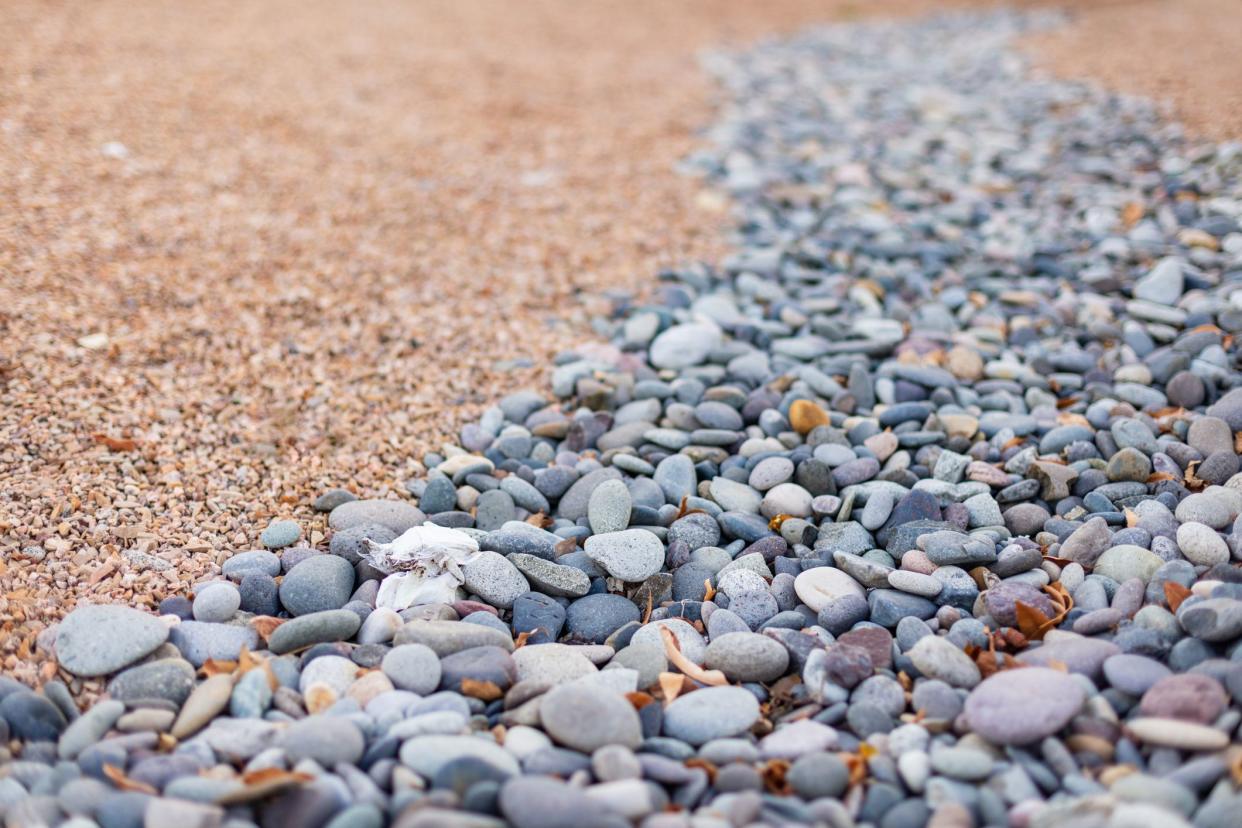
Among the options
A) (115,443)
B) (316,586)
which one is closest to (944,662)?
(316,586)

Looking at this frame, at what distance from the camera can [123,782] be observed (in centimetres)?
163

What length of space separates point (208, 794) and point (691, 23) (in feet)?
22.8

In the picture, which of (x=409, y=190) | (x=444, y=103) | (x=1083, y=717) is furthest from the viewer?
(x=444, y=103)

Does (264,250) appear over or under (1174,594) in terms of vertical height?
over

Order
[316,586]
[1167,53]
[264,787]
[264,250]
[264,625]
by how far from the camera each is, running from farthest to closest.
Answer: [1167,53] → [264,250] → [316,586] → [264,625] → [264,787]

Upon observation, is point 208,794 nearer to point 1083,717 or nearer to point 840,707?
point 840,707

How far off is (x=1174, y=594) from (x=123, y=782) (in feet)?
6.92

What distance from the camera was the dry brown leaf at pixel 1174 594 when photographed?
6.34ft

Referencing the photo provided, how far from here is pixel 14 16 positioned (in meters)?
4.68

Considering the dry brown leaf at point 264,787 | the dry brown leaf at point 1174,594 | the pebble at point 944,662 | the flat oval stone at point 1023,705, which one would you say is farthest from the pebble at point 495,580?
the dry brown leaf at point 1174,594

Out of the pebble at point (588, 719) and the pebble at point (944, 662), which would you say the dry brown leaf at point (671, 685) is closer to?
the pebble at point (588, 719)

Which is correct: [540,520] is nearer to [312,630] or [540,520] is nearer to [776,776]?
[312,630]

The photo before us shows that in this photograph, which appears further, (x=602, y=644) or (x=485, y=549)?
(x=485, y=549)

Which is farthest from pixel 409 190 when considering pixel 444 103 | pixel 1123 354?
pixel 1123 354
